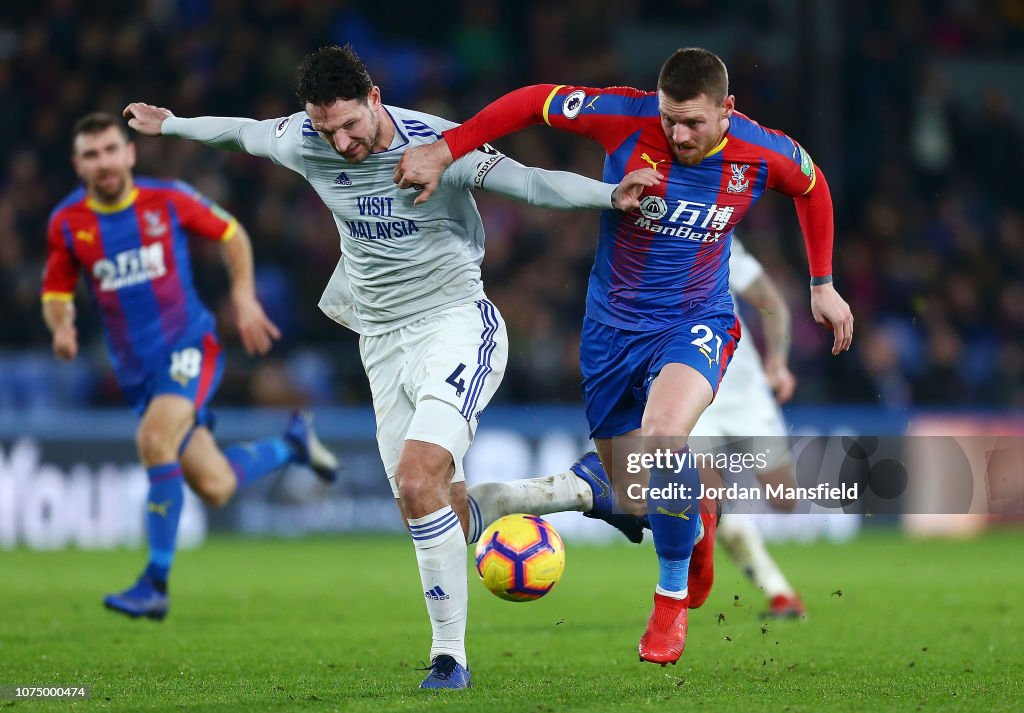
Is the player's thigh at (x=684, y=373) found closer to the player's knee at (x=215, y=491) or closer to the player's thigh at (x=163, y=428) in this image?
the player's thigh at (x=163, y=428)

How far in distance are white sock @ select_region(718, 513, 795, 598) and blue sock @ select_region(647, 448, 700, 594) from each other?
90.5 inches

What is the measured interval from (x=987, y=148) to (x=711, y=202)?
11.5m

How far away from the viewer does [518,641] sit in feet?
23.1

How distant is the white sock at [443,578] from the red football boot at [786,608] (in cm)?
297

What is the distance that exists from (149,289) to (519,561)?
347 cm

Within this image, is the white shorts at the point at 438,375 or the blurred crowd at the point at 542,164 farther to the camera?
the blurred crowd at the point at 542,164

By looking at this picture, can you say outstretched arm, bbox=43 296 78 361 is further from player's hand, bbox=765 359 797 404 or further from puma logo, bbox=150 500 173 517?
player's hand, bbox=765 359 797 404

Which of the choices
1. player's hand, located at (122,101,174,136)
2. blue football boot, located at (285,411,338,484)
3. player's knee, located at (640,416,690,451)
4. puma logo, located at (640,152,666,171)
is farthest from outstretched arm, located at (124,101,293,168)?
blue football boot, located at (285,411,338,484)

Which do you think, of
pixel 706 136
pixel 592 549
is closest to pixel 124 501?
pixel 592 549

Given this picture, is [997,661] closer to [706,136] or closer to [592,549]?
[706,136]

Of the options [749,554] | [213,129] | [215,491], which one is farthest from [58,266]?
[749,554]

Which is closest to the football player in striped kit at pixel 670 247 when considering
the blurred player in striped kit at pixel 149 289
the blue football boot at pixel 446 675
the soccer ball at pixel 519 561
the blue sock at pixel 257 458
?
the soccer ball at pixel 519 561

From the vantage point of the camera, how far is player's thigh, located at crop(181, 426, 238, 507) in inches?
340

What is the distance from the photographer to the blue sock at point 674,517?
573cm
